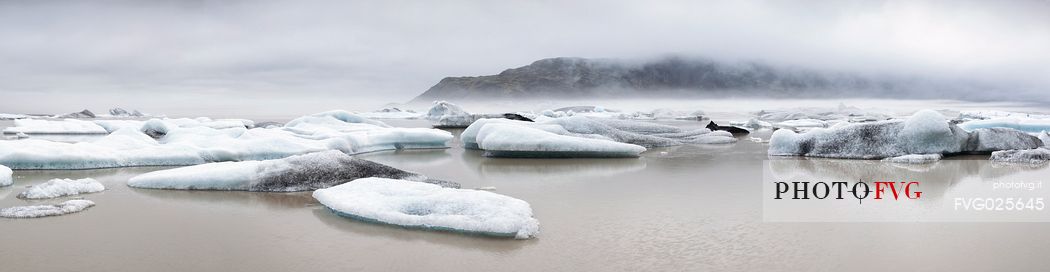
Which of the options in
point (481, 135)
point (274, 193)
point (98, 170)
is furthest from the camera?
point (481, 135)

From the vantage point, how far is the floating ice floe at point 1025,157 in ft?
26.2

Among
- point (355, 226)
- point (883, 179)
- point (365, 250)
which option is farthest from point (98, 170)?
point (883, 179)

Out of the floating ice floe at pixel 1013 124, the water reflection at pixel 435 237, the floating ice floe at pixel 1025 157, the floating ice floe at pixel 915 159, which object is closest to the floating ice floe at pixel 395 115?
the floating ice floe at pixel 1013 124

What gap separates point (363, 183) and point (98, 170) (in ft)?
12.8

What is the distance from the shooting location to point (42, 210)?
4.48m

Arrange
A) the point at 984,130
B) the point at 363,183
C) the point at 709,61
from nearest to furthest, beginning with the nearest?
the point at 363,183 → the point at 984,130 → the point at 709,61

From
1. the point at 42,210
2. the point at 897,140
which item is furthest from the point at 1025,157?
the point at 42,210

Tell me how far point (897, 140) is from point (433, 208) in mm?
6568

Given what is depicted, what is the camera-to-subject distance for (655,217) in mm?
4348

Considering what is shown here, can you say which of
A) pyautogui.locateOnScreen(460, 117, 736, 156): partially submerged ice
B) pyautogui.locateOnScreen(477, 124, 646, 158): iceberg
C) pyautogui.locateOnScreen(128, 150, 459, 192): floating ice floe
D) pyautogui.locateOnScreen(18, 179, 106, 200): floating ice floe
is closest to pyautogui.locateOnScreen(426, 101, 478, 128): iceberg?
pyautogui.locateOnScreen(460, 117, 736, 156): partially submerged ice

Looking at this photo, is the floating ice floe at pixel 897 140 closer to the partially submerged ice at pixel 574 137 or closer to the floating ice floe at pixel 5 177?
the partially submerged ice at pixel 574 137

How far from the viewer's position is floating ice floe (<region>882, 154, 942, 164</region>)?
7.81m

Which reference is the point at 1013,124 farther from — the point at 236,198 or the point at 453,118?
the point at 236,198

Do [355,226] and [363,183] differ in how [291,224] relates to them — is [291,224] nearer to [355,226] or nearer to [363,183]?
[355,226]
